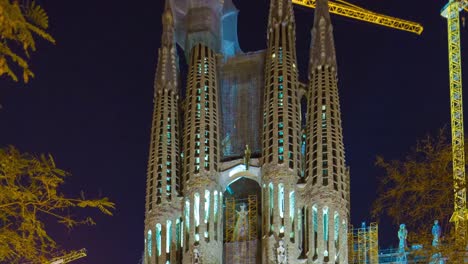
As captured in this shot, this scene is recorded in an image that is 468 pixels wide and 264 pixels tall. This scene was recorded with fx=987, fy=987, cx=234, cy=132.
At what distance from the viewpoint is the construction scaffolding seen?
77125 mm

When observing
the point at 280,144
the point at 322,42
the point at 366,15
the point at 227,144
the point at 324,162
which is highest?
the point at 366,15

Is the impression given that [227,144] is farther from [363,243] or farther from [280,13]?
[363,243]

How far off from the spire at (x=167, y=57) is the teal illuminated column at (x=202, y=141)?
1.29 metres

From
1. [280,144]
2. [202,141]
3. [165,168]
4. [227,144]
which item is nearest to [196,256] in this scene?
[165,168]

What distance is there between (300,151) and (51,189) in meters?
57.0

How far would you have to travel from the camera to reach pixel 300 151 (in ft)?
233

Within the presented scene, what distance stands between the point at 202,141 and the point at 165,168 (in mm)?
3543

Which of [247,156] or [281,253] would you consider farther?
[247,156]

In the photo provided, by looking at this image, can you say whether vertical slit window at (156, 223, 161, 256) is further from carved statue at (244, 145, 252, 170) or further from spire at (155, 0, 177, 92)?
spire at (155, 0, 177, 92)

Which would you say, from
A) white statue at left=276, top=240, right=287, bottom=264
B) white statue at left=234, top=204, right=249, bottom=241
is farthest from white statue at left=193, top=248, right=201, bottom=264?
white statue at left=276, top=240, right=287, bottom=264

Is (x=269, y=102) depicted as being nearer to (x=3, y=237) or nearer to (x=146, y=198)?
(x=146, y=198)

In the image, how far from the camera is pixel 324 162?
6906cm

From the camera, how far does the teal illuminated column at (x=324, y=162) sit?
66500mm

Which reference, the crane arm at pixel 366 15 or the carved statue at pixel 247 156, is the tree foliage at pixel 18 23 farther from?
the crane arm at pixel 366 15
